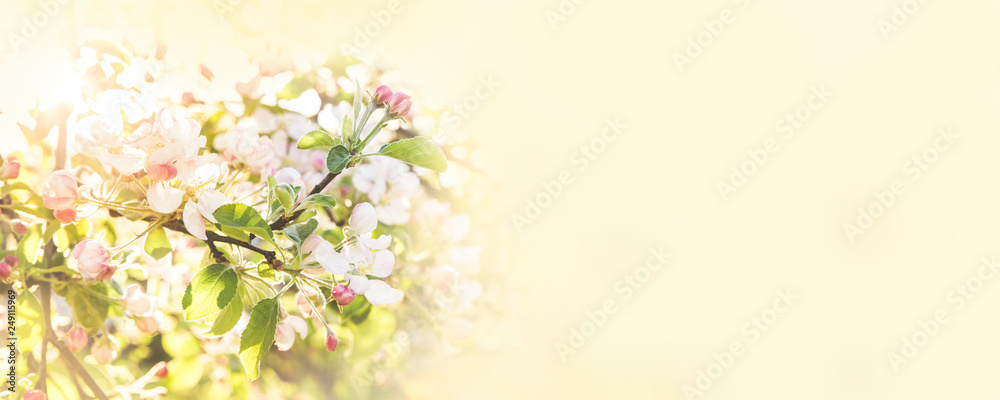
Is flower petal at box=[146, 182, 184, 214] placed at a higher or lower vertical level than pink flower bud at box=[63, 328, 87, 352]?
higher

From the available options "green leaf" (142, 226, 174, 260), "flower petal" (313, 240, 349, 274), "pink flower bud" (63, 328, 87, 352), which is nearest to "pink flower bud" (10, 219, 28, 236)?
"pink flower bud" (63, 328, 87, 352)

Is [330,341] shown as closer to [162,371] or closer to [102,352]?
[102,352]

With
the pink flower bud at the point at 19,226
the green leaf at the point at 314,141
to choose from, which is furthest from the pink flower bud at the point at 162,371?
the green leaf at the point at 314,141

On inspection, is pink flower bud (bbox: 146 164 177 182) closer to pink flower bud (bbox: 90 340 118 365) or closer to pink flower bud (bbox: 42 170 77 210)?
pink flower bud (bbox: 42 170 77 210)

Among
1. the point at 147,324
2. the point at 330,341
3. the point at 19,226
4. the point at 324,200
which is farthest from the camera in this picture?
the point at 147,324

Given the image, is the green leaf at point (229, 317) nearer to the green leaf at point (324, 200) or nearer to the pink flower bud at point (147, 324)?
the green leaf at point (324, 200)

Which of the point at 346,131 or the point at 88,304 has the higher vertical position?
the point at 346,131

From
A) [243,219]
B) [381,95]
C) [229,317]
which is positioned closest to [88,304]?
[229,317]
